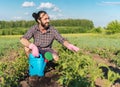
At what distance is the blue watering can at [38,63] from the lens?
704 centimetres

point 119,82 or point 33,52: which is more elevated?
point 33,52

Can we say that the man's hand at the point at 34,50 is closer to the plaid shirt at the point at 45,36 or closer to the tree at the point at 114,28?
the plaid shirt at the point at 45,36

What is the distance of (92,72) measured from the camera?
5512mm

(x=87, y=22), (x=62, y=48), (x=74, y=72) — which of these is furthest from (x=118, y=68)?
(x=87, y=22)

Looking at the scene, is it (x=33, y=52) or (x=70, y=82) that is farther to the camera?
(x=33, y=52)

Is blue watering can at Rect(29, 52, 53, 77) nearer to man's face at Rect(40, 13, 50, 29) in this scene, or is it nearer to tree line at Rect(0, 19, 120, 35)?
man's face at Rect(40, 13, 50, 29)

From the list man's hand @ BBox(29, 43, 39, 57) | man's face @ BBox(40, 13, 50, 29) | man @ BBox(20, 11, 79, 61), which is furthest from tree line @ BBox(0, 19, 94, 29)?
man's hand @ BBox(29, 43, 39, 57)

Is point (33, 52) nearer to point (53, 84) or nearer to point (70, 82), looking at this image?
point (53, 84)

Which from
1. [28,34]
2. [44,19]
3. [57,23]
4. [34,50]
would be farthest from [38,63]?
[57,23]

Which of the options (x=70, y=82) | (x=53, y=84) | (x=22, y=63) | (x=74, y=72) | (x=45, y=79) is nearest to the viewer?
(x=70, y=82)

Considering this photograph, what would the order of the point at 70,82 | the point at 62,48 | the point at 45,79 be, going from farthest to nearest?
the point at 62,48 < the point at 45,79 < the point at 70,82

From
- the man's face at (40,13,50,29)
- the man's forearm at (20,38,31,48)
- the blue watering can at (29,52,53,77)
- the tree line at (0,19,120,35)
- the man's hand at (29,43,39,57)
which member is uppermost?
the man's face at (40,13,50,29)

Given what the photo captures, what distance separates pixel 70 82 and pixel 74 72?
516 millimetres

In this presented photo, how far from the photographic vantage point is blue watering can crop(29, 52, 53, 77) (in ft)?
23.1
